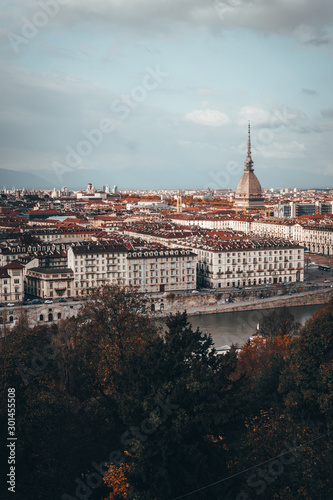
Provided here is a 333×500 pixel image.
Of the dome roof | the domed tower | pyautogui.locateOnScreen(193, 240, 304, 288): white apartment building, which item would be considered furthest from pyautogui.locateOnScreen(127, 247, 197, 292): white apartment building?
the dome roof

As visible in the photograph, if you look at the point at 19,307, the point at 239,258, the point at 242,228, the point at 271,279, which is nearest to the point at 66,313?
the point at 19,307

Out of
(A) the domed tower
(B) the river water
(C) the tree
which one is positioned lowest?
(B) the river water

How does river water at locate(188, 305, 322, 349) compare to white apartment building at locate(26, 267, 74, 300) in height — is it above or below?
below

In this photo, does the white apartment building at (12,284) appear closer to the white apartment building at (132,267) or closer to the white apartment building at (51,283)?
the white apartment building at (51,283)

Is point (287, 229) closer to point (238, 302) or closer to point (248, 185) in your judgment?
point (248, 185)

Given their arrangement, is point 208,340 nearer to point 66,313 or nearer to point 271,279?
point 66,313

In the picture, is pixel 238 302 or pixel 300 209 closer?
pixel 238 302

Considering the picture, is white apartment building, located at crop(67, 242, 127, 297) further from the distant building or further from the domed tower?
the domed tower

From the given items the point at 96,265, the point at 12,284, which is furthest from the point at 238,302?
the point at 12,284

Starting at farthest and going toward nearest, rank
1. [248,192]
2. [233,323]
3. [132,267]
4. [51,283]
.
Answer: [248,192]
[132,267]
[51,283]
[233,323]
